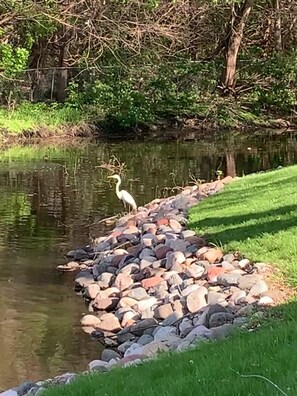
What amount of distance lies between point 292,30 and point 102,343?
31.6 metres

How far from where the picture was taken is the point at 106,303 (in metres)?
10.2

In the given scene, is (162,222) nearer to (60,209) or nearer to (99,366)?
(60,209)

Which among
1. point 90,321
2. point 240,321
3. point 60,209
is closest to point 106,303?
point 90,321

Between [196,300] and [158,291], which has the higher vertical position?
[196,300]

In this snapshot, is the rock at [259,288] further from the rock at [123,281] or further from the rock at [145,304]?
the rock at [123,281]

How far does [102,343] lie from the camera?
8.92 meters

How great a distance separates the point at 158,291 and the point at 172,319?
1.37m

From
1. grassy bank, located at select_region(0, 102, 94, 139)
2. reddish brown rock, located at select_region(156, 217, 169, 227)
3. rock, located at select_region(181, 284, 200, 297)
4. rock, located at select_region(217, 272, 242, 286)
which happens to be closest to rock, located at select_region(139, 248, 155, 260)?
reddish brown rock, located at select_region(156, 217, 169, 227)

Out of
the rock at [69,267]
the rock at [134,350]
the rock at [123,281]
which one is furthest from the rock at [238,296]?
the rock at [69,267]

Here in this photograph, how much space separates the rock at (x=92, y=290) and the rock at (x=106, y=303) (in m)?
0.27

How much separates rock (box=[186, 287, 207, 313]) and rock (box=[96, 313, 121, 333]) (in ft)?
2.96

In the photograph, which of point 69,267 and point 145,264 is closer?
point 145,264

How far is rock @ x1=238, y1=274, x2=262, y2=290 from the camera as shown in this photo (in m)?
8.68

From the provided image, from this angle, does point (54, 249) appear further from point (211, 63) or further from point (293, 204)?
point (211, 63)
